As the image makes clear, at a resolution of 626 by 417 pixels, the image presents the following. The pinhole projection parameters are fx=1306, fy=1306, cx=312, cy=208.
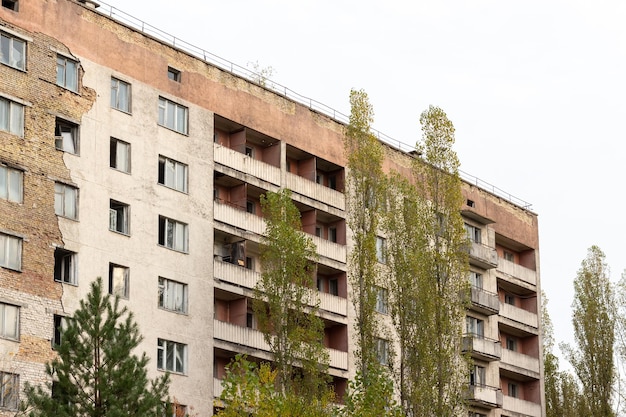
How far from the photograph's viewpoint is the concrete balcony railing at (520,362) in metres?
72.0

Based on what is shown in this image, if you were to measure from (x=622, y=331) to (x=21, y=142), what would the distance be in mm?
40912

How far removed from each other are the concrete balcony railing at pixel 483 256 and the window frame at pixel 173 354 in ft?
73.2

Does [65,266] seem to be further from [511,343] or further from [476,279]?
[511,343]

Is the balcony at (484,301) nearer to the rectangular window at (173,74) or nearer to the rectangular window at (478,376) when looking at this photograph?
the rectangular window at (478,376)

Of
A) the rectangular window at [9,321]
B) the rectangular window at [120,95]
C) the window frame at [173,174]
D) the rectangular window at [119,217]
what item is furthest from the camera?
the window frame at [173,174]

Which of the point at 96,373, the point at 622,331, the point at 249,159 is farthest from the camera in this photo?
the point at 622,331

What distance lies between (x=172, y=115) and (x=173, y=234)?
5.11 meters

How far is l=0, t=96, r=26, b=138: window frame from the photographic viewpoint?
4756cm

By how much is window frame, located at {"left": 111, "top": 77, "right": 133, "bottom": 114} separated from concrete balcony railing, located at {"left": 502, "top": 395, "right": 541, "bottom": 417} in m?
29.5

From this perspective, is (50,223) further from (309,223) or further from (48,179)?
(309,223)

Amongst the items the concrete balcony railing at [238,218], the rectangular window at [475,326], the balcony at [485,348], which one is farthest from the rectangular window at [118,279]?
the rectangular window at [475,326]

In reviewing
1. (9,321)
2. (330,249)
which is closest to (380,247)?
(330,249)

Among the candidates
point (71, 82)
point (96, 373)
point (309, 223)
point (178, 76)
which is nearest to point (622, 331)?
point (309, 223)

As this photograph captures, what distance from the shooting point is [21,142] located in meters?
47.7
